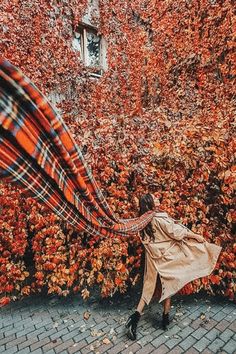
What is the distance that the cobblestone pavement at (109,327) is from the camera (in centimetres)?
385

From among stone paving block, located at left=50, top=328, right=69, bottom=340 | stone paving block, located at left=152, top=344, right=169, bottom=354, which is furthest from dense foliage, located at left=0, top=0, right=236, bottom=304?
stone paving block, located at left=152, top=344, right=169, bottom=354

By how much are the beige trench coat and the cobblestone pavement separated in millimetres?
665

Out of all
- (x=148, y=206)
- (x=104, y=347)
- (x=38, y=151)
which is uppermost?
(x=38, y=151)

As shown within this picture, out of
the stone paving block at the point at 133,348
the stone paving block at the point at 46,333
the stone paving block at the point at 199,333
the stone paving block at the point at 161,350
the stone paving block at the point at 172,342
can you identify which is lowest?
the stone paving block at the point at 161,350

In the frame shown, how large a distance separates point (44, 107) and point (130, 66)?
419 inches

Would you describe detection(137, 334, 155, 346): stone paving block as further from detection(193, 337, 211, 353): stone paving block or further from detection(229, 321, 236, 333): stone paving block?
detection(229, 321, 236, 333): stone paving block

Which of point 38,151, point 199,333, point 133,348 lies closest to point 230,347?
point 199,333

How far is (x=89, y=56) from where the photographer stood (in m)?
10.4

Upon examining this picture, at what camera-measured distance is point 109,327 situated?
14.2ft

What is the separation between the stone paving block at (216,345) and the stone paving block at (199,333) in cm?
21

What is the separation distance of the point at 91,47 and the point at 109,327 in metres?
9.80

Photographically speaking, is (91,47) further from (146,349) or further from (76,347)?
(146,349)

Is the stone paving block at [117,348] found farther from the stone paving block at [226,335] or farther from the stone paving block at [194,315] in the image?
the stone paving block at [226,335]

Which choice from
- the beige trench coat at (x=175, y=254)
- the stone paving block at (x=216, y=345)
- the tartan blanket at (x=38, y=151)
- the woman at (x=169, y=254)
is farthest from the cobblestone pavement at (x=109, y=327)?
the tartan blanket at (x=38, y=151)
